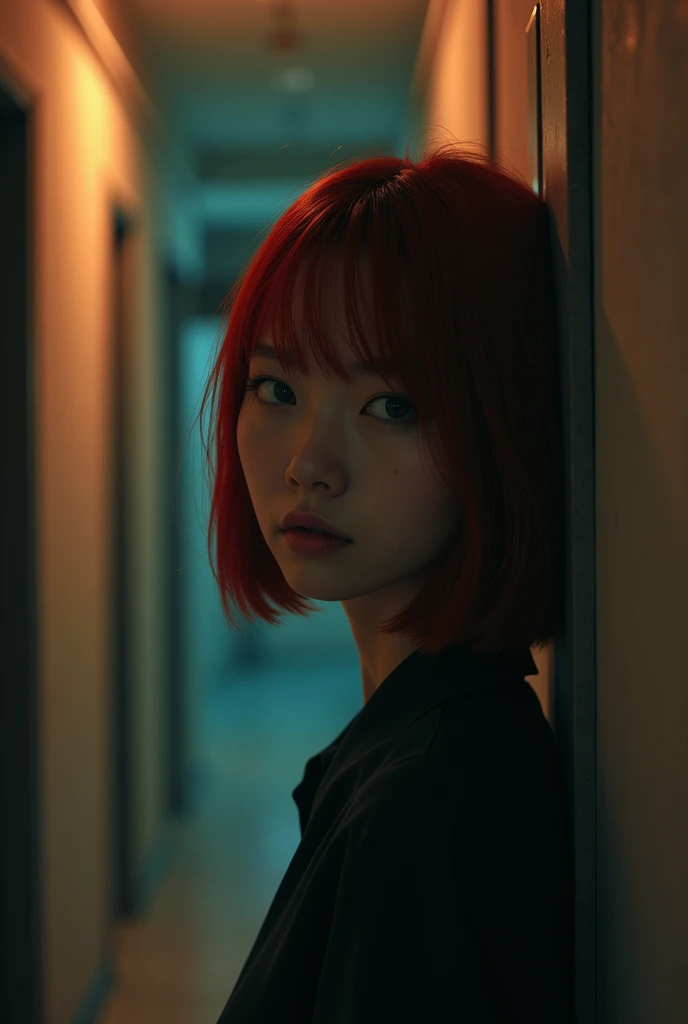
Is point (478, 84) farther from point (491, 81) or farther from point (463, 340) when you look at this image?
point (463, 340)

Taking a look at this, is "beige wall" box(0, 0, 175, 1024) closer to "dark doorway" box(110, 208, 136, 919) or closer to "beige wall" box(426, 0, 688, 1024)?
"dark doorway" box(110, 208, 136, 919)

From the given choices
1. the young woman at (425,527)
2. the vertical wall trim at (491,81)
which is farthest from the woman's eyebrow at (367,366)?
the vertical wall trim at (491,81)

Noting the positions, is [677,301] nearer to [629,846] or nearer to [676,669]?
[676,669]

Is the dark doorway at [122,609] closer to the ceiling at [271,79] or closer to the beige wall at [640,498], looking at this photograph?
the ceiling at [271,79]

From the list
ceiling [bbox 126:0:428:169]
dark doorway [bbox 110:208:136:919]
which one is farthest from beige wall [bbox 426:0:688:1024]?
dark doorway [bbox 110:208:136:919]

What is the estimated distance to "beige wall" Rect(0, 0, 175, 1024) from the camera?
7.14 ft

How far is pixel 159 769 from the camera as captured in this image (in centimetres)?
381

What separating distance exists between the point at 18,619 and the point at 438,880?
1.61 m

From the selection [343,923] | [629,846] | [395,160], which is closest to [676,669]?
[629,846]

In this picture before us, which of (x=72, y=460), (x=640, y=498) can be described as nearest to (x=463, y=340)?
(x=640, y=498)

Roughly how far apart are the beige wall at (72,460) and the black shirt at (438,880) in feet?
5.01

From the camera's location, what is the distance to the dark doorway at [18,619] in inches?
81.5

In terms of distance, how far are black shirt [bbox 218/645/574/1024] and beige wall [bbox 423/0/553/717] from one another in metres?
0.20

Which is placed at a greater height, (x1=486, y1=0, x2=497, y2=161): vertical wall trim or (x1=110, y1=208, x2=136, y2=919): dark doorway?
(x1=486, y1=0, x2=497, y2=161): vertical wall trim
